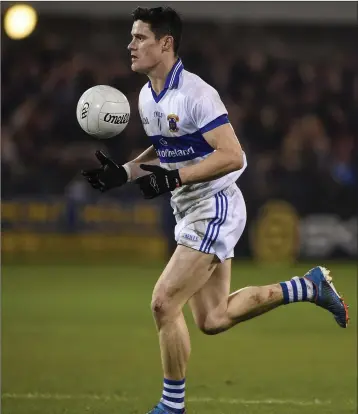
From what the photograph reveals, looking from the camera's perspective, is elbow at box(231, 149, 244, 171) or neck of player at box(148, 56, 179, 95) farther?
neck of player at box(148, 56, 179, 95)

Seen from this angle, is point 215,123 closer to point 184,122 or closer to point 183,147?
point 184,122

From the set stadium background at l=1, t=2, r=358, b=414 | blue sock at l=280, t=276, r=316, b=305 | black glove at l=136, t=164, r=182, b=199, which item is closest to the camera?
black glove at l=136, t=164, r=182, b=199

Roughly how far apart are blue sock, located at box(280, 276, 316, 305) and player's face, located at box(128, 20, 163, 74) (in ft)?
5.60

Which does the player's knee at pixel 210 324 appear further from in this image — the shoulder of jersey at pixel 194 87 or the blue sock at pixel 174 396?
the shoulder of jersey at pixel 194 87

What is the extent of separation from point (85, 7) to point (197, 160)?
15354mm

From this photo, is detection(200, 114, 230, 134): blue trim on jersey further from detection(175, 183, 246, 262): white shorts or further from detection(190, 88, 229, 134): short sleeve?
detection(175, 183, 246, 262): white shorts

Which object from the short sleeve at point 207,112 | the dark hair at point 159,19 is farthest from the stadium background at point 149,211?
the dark hair at point 159,19

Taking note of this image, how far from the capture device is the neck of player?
6.50 meters

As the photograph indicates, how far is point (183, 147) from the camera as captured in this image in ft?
21.4

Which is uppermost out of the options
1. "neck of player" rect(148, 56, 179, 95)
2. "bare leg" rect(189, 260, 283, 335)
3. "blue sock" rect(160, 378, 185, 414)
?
"neck of player" rect(148, 56, 179, 95)

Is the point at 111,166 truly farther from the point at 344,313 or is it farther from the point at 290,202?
the point at 290,202

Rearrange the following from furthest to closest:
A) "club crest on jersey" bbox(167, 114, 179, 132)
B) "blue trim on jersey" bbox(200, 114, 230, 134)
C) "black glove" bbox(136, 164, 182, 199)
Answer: "club crest on jersey" bbox(167, 114, 179, 132) → "blue trim on jersey" bbox(200, 114, 230, 134) → "black glove" bbox(136, 164, 182, 199)

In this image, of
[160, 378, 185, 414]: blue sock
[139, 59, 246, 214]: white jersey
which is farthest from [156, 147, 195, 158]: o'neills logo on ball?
[160, 378, 185, 414]: blue sock

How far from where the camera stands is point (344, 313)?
719 cm
